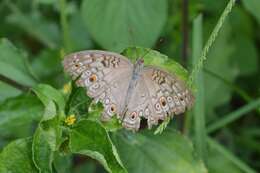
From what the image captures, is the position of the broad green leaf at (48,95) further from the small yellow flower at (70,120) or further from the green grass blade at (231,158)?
the green grass blade at (231,158)

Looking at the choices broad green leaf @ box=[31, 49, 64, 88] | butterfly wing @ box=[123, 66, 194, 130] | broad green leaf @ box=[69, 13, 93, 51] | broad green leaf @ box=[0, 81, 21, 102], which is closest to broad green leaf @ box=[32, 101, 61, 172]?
butterfly wing @ box=[123, 66, 194, 130]

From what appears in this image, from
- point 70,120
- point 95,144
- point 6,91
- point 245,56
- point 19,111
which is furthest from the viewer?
point 245,56

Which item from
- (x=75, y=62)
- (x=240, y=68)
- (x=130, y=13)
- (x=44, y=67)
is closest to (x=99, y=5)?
(x=130, y=13)

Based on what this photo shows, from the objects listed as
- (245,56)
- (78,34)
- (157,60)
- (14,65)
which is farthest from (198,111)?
(78,34)

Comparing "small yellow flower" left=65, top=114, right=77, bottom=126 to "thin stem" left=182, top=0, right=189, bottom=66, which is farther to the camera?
"thin stem" left=182, top=0, right=189, bottom=66

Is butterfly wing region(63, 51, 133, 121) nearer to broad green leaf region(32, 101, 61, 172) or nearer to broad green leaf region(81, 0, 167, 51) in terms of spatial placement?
broad green leaf region(32, 101, 61, 172)

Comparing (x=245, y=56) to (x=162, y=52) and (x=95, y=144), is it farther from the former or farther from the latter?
(x=95, y=144)
